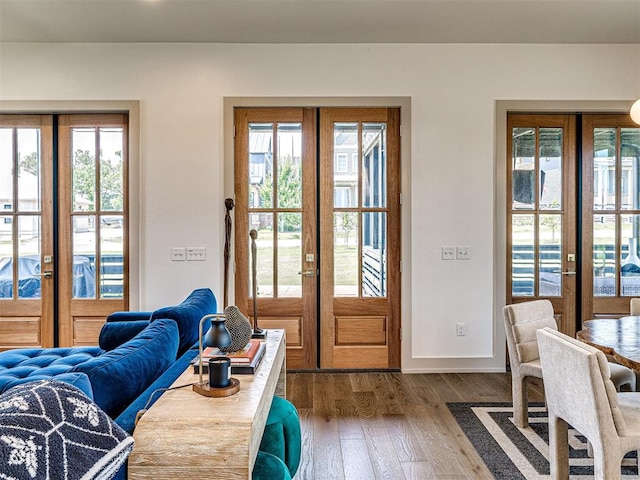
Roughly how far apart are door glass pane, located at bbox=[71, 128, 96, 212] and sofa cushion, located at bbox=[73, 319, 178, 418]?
252 cm

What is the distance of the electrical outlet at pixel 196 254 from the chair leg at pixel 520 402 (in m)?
2.62

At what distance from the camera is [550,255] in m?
4.05

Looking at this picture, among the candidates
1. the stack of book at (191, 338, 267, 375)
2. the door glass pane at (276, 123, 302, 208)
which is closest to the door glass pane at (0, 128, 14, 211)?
the door glass pane at (276, 123, 302, 208)

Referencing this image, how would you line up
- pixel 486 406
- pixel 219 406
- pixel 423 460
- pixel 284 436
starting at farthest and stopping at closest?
pixel 486 406 → pixel 423 460 → pixel 284 436 → pixel 219 406

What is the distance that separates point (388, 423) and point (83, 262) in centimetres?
299

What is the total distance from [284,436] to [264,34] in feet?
10.3

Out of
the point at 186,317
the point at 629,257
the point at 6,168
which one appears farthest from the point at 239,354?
the point at 629,257

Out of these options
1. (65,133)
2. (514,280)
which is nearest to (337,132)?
(514,280)

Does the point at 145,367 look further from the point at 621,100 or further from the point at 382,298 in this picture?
the point at 621,100

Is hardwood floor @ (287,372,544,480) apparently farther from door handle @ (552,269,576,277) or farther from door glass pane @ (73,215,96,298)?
door glass pane @ (73,215,96,298)

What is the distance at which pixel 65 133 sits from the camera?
395 cm

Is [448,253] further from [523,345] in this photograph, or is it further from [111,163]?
[111,163]

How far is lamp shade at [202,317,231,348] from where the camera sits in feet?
5.00

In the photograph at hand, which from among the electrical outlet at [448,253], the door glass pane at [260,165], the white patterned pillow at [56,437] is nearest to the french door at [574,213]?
the electrical outlet at [448,253]
